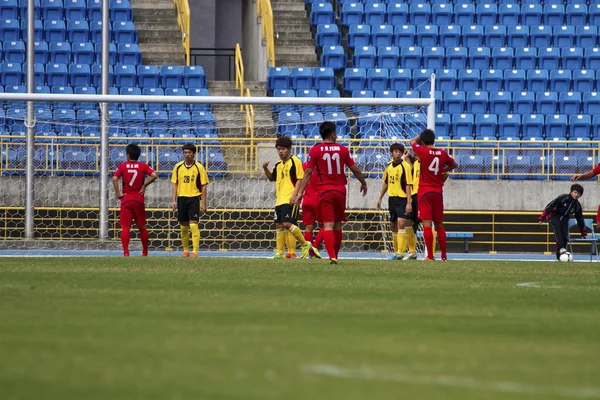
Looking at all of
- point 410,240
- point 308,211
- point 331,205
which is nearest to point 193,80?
point 410,240

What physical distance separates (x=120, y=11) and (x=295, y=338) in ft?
84.4

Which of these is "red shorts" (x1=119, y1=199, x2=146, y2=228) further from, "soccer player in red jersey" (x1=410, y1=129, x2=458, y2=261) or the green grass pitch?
the green grass pitch

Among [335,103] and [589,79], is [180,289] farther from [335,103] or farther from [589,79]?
[589,79]

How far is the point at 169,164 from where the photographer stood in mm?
23891

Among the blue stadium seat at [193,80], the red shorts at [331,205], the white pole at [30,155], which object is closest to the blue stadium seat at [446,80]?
the blue stadium seat at [193,80]

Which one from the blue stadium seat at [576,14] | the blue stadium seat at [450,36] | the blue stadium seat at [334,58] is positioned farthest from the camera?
the blue stadium seat at [576,14]

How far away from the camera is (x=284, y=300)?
8281 millimetres

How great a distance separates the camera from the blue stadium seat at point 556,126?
2638 cm

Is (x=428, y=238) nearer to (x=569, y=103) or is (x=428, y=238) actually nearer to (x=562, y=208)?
(x=562, y=208)

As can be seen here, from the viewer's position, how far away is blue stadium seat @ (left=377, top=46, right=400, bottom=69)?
1131 inches

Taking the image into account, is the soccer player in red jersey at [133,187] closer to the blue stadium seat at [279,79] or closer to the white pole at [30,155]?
the white pole at [30,155]

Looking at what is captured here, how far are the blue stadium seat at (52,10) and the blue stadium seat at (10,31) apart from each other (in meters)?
1.02

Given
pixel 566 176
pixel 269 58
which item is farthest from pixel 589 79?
pixel 269 58

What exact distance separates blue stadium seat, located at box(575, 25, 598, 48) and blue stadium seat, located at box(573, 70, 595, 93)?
1.62 m
